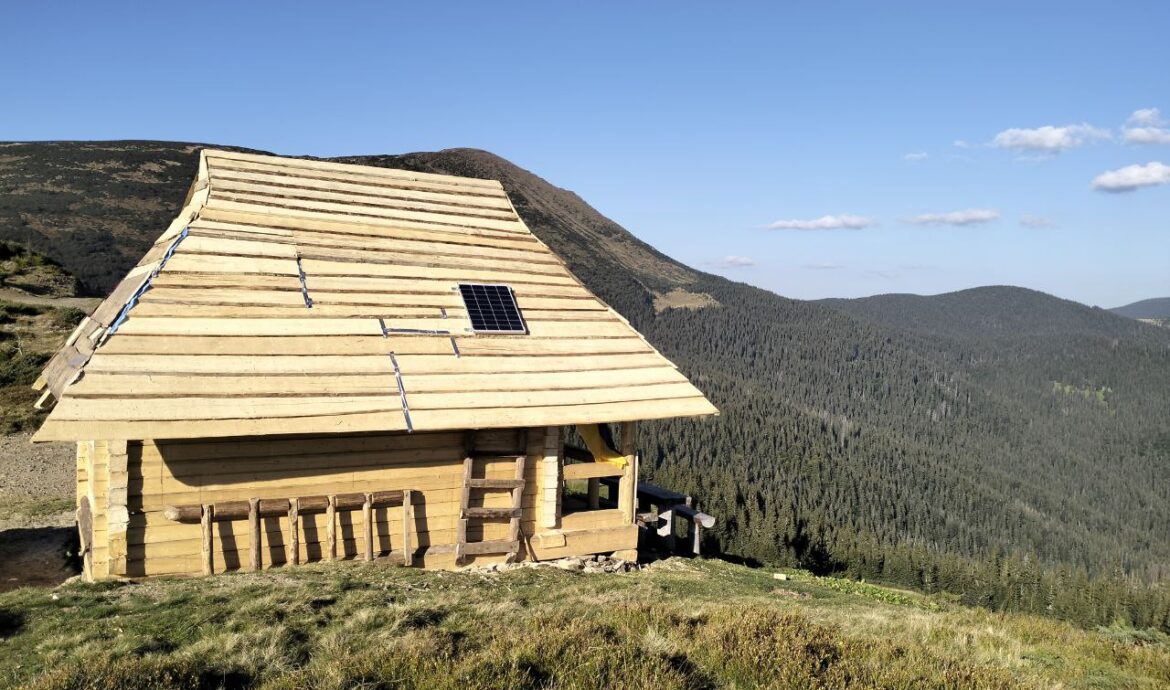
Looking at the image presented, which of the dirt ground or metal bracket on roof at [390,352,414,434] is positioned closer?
metal bracket on roof at [390,352,414,434]

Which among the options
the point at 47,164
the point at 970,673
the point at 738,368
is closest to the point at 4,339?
the point at 970,673

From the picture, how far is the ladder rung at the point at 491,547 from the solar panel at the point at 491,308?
13.1ft

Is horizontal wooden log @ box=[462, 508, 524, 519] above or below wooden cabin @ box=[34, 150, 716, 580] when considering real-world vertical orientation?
below

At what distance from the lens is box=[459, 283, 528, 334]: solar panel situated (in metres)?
13.6

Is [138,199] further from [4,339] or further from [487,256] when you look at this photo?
[487,256]

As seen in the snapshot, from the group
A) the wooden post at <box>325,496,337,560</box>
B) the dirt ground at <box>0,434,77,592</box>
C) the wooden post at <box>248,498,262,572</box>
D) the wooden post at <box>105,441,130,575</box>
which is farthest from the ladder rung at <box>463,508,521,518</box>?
the dirt ground at <box>0,434,77,592</box>

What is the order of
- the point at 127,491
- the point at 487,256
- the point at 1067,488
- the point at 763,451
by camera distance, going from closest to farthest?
1. the point at 127,491
2. the point at 487,256
3. the point at 763,451
4. the point at 1067,488

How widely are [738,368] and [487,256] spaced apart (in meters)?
181

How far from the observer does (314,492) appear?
11148 mm

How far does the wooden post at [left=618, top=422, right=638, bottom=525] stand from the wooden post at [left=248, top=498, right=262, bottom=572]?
6.80 meters

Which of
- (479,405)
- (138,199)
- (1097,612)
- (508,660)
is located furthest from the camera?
(138,199)

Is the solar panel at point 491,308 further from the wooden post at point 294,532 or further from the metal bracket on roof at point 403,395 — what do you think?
the wooden post at point 294,532

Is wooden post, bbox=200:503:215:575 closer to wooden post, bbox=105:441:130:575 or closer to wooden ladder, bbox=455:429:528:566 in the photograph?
wooden post, bbox=105:441:130:575

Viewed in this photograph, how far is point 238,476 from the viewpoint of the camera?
10.6 m
